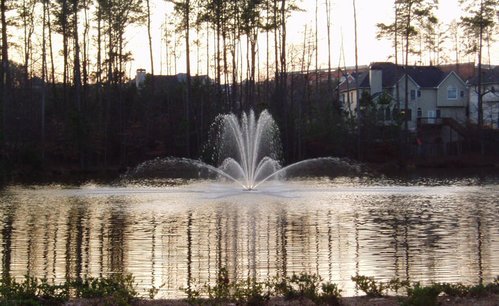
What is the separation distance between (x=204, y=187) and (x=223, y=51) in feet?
95.5

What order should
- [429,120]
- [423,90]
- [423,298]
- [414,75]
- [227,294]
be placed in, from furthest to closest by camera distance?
[414,75] < [423,90] < [429,120] < [227,294] < [423,298]

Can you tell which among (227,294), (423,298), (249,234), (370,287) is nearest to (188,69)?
(249,234)

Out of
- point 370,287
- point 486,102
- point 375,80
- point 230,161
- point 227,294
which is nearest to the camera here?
point 227,294

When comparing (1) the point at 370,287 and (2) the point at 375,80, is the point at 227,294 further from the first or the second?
(2) the point at 375,80

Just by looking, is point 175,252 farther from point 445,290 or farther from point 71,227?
point 445,290

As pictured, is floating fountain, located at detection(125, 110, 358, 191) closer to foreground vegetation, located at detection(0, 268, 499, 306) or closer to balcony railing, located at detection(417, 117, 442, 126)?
balcony railing, located at detection(417, 117, 442, 126)

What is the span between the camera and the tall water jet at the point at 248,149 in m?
33.8

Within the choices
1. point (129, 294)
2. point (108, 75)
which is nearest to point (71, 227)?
point (129, 294)

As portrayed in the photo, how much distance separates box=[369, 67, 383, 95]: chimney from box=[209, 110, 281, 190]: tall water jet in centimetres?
2569

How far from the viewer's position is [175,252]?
1562 cm

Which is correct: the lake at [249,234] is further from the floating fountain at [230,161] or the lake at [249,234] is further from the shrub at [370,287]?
the floating fountain at [230,161]

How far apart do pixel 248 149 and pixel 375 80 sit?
148ft

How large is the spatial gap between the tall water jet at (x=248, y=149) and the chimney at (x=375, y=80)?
25.7 meters

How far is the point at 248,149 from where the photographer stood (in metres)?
34.2
